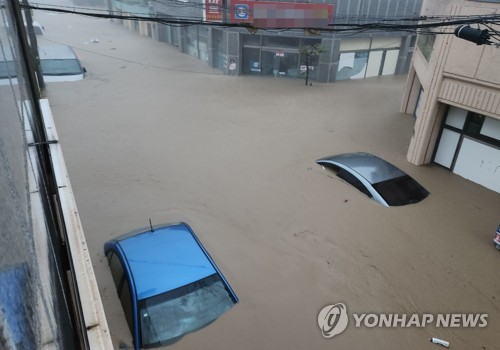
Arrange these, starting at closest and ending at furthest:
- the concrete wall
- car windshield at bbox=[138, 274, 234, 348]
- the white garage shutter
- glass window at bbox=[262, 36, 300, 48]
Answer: car windshield at bbox=[138, 274, 234, 348] < the concrete wall < the white garage shutter < glass window at bbox=[262, 36, 300, 48]

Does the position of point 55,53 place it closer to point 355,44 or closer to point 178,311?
point 355,44

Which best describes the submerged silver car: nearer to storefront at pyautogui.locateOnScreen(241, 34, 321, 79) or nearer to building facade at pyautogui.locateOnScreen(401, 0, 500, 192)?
building facade at pyautogui.locateOnScreen(401, 0, 500, 192)

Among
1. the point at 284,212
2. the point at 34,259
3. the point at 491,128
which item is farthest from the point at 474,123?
the point at 34,259

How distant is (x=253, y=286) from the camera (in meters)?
6.86

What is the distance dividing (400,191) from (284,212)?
304cm

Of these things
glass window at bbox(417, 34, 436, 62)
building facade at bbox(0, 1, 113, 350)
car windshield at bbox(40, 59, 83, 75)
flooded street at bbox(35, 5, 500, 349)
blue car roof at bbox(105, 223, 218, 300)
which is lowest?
flooded street at bbox(35, 5, 500, 349)

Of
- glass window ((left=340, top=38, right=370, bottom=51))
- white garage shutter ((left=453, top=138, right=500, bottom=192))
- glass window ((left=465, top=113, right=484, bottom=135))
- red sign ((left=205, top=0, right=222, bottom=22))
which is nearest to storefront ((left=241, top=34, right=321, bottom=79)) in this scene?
glass window ((left=340, top=38, right=370, bottom=51))

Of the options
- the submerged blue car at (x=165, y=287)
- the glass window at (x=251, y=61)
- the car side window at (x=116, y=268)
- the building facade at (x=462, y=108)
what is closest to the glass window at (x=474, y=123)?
the building facade at (x=462, y=108)

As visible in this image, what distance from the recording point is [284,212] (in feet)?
29.9

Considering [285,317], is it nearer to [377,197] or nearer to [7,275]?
[377,197]

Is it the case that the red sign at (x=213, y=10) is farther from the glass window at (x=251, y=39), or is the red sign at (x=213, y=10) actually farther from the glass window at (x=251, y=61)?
the glass window at (x=251, y=61)

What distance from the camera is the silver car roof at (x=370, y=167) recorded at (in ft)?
31.1

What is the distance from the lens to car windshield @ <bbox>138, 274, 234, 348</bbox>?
5316 millimetres

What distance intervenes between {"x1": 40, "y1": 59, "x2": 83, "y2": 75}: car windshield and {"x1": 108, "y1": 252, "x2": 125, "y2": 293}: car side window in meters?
16.1
